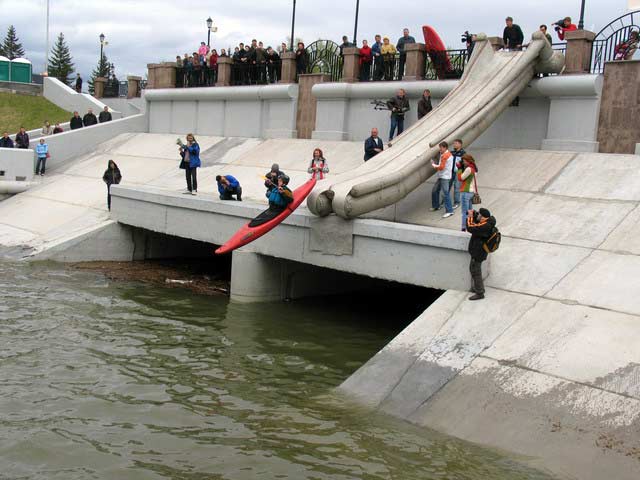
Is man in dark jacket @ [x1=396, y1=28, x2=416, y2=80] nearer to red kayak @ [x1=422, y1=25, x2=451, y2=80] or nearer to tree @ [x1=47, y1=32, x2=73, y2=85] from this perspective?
red kayak @ [x1=422, y1=25, x2=451, y2=80]

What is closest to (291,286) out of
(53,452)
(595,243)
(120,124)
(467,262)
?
(467,262)

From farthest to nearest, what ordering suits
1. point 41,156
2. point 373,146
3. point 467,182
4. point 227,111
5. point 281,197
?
point 41,156
point 227,111
point 373,146
point 281,197
point 467,182

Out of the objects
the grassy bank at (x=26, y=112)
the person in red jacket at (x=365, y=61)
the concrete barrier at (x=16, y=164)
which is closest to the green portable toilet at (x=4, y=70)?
the grassy bank at (x=26, y=112)

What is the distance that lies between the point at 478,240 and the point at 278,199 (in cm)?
414

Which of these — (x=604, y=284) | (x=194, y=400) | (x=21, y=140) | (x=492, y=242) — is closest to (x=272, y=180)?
(x=492, y=242)

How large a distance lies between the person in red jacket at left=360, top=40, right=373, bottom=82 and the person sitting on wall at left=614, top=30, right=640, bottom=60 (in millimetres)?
7241

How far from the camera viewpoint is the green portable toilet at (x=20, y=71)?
39.5m

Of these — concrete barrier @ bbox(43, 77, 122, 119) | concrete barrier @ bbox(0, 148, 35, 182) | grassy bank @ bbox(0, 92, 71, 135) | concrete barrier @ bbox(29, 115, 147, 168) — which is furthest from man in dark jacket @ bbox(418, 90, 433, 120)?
grassy bank @ bbox(0, 92, 71, 135)

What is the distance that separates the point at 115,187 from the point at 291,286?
6.22 meters

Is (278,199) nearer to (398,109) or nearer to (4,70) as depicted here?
(398,109)

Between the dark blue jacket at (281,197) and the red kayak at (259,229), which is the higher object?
the dark blue jacket at (281,197)

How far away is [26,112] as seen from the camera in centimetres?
3453

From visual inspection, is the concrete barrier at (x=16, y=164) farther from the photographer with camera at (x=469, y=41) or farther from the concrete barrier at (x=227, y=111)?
the photographer with camera at (x=469, y=41)

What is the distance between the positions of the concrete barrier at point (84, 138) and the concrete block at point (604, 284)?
20.9 meters
